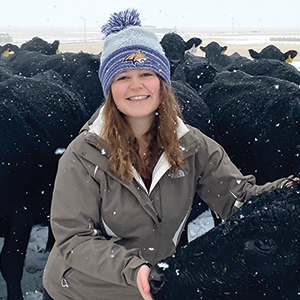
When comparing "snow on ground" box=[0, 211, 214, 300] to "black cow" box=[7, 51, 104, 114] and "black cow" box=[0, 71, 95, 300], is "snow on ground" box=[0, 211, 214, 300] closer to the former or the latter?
"black cow" box=[0, 71, 95, 300]

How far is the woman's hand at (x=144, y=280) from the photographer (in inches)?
65.2

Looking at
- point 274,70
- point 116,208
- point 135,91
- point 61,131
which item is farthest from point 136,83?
point 274,70

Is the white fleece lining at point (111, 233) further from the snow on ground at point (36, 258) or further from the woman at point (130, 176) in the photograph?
the snow on ground at point (36, 258)

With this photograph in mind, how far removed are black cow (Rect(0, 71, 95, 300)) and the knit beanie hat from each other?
1.37m

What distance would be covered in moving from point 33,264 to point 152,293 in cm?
277

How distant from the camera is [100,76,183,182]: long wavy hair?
6.78ft

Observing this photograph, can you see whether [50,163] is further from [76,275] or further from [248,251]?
[248,251]

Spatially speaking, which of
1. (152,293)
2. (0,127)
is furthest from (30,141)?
(152,293)

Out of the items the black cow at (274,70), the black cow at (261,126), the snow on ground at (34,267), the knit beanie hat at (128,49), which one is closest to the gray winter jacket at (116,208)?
the knit beanie hat at (128,49)

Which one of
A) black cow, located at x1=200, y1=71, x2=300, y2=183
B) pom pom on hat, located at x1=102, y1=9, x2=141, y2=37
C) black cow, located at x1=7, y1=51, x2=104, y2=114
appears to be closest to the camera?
pom pom on hat, located at x1=102, y1=9, x2=141, y2=37

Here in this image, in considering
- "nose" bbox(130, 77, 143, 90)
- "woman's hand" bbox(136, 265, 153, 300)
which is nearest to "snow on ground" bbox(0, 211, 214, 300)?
"woman's hand" bbox(136, 265, 153, 300)

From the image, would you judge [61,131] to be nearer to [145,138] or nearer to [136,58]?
[145,138]

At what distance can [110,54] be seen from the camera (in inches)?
84.3

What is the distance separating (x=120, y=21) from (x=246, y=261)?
1470 millimetres
